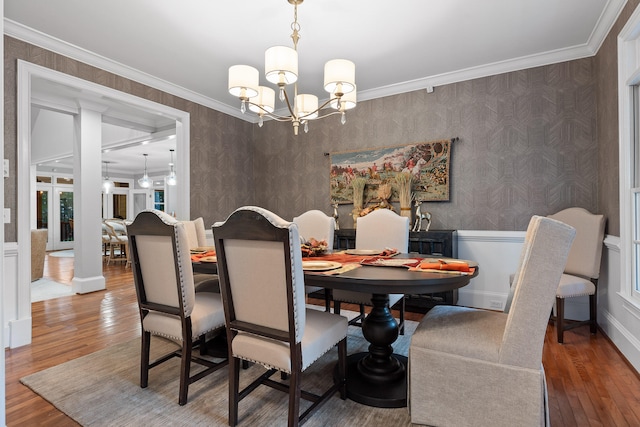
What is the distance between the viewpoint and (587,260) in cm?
278

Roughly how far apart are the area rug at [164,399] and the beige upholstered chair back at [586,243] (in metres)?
2.09

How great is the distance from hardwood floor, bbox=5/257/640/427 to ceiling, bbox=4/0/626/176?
2.46m

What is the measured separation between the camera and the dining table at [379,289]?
59.7 inches

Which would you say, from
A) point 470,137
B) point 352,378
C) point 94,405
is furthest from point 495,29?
point 94,405

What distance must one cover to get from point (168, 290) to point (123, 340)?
133cm

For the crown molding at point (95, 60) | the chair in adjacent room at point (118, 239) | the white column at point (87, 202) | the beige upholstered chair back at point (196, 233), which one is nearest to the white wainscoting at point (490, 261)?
the beige upholstered chair back at point (196, 233)

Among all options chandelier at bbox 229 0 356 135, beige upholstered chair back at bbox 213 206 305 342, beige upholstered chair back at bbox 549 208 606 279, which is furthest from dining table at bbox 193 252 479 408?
beige upholstered chair back at bbox 549 208 606 279

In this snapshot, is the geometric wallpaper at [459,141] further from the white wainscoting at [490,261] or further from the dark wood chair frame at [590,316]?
the dark wood chair frame at [590,316]

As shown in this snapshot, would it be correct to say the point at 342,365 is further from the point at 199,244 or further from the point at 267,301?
the point at 199,244

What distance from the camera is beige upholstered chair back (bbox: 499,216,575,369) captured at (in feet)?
4.34

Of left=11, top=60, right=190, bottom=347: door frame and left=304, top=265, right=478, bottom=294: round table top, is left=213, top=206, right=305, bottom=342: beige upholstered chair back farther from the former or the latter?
left=11, top=60, right=190, bottom=347: door frame

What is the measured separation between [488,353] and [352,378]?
87 centimetres

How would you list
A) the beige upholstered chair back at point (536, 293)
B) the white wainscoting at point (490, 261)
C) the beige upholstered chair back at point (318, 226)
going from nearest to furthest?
the beige upholstered chair back at point (536, 293) → the beige upholstered chair back at point (318, 226) → the white wainscoting at point (490, 261)

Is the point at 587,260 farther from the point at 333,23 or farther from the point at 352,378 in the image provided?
the point at 333,23
